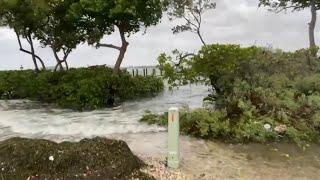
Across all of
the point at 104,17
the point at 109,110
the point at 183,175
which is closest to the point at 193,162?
the point at 183,175

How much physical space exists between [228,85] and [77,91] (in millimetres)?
6294

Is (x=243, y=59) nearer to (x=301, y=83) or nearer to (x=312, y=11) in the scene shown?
(x=301, y=83)

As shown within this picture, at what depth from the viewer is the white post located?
6.92 m

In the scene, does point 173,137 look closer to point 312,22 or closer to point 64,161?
point 64,161

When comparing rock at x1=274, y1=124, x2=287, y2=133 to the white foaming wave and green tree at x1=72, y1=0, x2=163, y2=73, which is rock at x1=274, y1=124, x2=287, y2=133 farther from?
green tree at x1=72, y1=0, x2=163, y2=73

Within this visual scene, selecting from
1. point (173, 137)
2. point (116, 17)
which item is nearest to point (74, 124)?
point (173, 137)

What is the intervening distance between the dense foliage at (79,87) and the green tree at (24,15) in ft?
7.77

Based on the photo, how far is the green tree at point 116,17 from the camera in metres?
17.1

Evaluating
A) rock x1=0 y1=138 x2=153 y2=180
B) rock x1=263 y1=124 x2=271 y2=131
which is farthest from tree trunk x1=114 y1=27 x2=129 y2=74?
rock x1=0 y1=138 x2=153 y2=180

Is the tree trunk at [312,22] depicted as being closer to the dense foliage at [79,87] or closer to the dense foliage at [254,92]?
the dense foliage at [79,87]

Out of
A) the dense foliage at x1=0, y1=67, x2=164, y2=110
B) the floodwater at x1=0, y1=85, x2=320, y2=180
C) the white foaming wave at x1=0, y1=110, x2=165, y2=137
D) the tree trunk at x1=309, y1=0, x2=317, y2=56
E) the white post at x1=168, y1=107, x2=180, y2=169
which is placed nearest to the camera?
the white post at x1=168, y1=107, x2=180, y2=169

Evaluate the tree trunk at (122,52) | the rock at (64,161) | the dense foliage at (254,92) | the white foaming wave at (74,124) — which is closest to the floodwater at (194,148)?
the white foaming wave at (74,124)

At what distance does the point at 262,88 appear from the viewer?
1162 centimetres

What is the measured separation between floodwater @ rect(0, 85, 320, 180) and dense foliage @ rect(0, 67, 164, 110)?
9.05 ft
